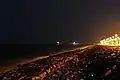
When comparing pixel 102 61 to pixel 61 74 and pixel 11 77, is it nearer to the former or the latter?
pixel 61 74

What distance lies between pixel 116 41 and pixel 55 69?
36.6m

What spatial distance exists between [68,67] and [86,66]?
10.5 ft

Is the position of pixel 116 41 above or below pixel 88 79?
above

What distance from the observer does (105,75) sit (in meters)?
35.4

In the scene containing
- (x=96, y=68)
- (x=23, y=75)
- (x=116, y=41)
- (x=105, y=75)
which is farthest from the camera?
(x=116, y=41)

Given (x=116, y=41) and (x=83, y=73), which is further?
(x=116, y=41)

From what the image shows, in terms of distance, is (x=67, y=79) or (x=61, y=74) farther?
(x=61, y=74)

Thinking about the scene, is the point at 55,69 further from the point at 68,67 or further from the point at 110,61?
the point at 110,61

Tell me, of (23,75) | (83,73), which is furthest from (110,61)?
(23,75)

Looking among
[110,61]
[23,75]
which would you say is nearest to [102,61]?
[110,61]

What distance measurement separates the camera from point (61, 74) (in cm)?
4050

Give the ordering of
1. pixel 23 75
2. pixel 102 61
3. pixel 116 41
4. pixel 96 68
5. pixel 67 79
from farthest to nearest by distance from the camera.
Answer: pixel 116 41
pixel 23 75
pixel 102 61
pixel 96 68
pixel 67 79

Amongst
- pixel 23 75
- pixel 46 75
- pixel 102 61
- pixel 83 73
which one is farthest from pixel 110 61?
pixel 23 75

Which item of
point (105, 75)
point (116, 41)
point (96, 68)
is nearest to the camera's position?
point (105, 75)
